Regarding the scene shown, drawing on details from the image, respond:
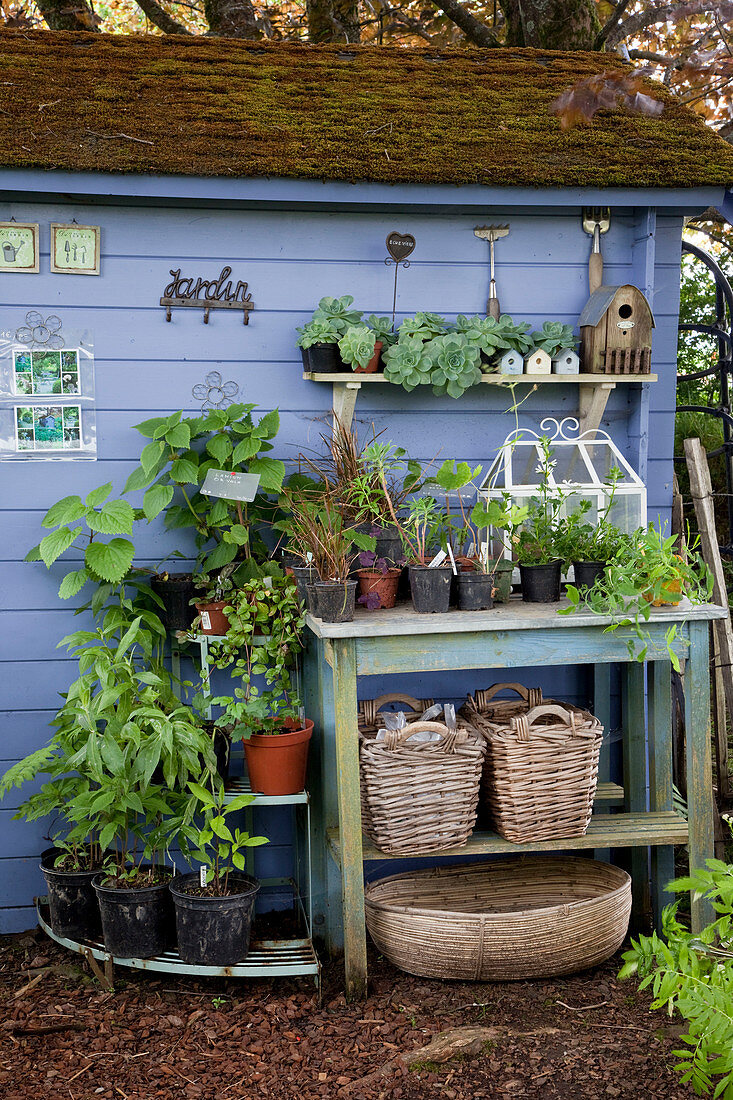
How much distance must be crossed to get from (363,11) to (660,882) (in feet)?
25.2

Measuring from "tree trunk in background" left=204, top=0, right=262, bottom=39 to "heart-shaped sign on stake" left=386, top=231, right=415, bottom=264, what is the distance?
14.0ft

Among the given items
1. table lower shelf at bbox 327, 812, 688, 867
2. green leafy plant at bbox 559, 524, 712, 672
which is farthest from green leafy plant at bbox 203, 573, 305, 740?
green leafy plant at bbox 559, 524, 712, 672

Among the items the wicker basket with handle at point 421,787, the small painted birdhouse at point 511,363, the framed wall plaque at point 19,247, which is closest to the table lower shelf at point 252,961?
the wicker basket with handle at point 421,787

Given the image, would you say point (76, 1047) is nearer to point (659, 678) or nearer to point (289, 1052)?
point (289, 1052)

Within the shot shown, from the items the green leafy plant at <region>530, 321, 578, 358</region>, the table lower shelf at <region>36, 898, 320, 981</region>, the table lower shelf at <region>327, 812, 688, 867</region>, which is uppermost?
the green leafy plant at <region>530, 321, 578, 358</region>

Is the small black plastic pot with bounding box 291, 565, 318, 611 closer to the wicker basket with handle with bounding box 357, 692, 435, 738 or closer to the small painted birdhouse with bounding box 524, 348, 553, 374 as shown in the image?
the wicker basket with handle with bounding box 357, 692, 435, 738

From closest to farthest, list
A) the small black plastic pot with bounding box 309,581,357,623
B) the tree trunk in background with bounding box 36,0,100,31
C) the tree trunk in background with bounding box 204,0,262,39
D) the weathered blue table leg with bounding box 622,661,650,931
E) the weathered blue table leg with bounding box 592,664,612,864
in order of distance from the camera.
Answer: the small black plastic pot with bounding box 309,581,357,623 < the weathered blue table leg with bounding box 622,661,650,931 < the weathered blue table leg with bounding box 592,664,612,864 < the tree trunk in background with bounding box 36,0,100,31 < the tree trunk in background with bounding box 204,0,262,39

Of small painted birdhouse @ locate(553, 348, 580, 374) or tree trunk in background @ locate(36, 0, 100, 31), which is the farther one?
tree trunk in background @ locate(36, 0, 100, 31)

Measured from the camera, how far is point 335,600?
2.85 meters

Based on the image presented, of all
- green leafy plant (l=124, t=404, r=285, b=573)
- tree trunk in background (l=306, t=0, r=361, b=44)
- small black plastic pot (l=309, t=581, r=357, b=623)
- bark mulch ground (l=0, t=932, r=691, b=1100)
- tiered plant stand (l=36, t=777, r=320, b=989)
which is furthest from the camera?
tree trunk in background (l=306, t=0, r=361, b=44)

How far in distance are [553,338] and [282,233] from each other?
41.6 inches

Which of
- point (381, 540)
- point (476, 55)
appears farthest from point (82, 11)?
point (381, 540)

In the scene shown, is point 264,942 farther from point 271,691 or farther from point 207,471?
point 207,471

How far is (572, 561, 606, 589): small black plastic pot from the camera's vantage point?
3.07m
